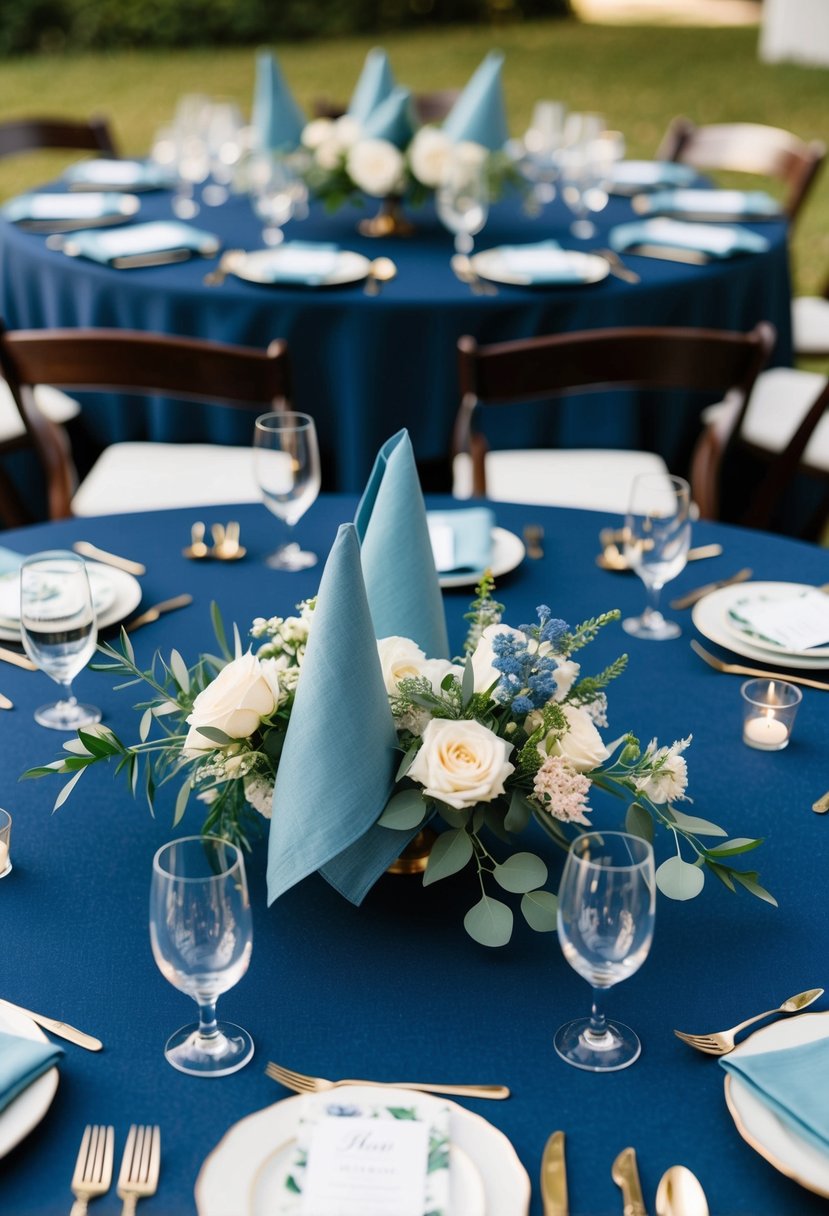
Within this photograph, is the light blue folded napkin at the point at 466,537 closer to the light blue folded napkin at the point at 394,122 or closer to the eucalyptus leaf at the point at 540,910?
the eucalyptus leaf at the point at 540,910

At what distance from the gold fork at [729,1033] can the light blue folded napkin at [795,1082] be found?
0.03 meters

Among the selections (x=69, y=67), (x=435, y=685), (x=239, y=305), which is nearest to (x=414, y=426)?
(x=239, y=305)

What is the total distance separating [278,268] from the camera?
356cm

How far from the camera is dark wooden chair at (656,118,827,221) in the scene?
192 inches

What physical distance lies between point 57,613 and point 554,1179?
838 mm

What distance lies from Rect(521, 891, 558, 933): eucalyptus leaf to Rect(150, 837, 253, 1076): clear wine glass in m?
0.28

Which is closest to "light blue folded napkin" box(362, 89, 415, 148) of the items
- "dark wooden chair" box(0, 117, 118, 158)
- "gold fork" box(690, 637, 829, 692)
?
"dark wooden chair" box(0, 117, 118, 158)

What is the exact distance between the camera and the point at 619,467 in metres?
3.37

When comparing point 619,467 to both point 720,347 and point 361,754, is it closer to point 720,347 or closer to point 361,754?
point 720,347

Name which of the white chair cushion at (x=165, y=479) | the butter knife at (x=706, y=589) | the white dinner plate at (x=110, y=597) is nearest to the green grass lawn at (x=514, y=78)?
the white chair cushion at (x=165, y=479)

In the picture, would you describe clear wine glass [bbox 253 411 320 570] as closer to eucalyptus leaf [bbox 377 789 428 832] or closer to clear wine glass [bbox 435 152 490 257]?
eucalyptus leaf [bbox 377 789 428 832]

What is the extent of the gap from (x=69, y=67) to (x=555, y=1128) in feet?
42.8

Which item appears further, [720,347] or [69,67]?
[69,67]

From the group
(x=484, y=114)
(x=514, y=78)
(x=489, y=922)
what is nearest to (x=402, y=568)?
(x=489, y=922)
